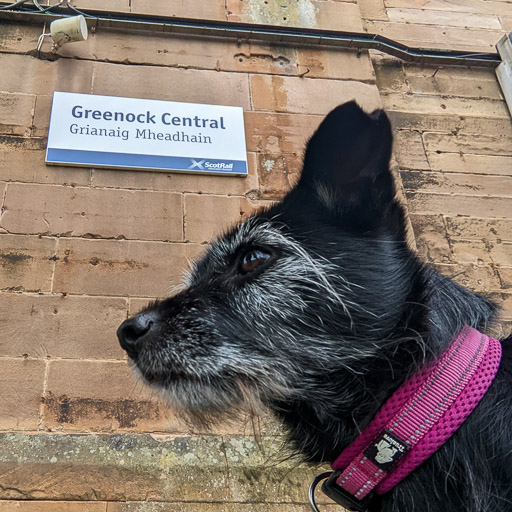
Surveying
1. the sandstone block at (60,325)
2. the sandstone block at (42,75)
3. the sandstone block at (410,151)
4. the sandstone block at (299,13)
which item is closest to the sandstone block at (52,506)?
the sandstone block at (60,325)

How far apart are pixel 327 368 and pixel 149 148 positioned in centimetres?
249

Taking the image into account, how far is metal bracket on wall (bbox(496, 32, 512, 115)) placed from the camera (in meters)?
4.80

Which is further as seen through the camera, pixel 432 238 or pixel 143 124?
pixel 432 238

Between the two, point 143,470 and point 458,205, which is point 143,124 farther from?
point 458,205

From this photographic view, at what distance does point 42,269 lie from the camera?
10.4 feet

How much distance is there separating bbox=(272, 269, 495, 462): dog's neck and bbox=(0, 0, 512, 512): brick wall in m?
0.40

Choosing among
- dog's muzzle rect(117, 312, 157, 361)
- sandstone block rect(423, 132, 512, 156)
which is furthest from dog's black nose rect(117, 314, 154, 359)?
sandstone block rect(423, 132, 512, 156)

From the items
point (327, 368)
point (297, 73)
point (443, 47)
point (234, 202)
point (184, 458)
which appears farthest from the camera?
point (443, 47)

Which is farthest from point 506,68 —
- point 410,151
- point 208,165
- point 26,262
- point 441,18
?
Answer: point 26,262

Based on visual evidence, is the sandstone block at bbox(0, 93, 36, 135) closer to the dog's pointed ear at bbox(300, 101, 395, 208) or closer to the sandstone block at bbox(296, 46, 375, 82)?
the sandstone block at bbox(296, 46, 375, 82)

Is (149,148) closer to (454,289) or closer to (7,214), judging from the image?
(7,214)

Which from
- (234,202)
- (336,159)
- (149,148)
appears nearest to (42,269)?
(149,148)

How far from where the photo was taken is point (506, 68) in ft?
15.9

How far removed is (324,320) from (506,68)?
4.36 meters
